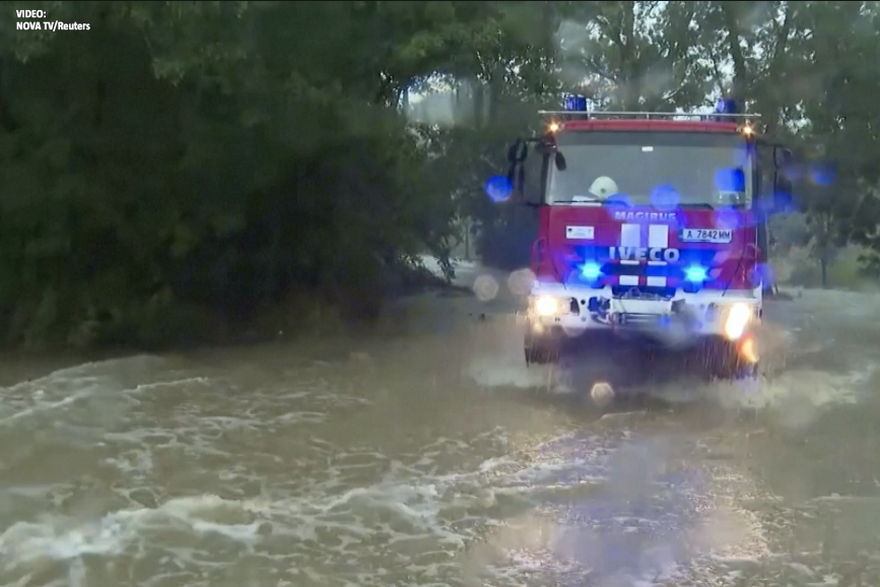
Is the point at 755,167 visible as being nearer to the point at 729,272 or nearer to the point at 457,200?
the point at 729,272

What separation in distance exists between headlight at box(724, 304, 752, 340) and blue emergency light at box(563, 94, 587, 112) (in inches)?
92.4

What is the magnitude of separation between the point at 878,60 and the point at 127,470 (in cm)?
578

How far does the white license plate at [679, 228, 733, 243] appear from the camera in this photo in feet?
27.6

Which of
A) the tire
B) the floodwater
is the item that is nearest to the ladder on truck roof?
the tire

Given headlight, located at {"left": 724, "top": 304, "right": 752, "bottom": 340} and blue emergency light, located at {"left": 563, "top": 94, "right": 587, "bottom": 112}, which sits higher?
blue emergency light, located at {"left": 563, "top": 94, "right": 587, "bottom": 112}


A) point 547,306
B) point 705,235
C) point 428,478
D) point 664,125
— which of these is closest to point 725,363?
point 705,235

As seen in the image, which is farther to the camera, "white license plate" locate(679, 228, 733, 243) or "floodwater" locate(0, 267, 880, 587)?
"white license plate" locate(679, 228, 733, 243)

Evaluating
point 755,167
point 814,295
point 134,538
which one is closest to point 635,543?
point 134,538

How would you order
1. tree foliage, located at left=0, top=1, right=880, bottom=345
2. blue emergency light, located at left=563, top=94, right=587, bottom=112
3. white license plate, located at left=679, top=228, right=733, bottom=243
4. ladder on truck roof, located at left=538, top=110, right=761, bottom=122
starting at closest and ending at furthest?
tree foliage, located at left=0, top=1, right=880, bottom=345
white license plate, located at left=679, top=228, right=733, bottom=243
ladder on truck roof, located at left=538, top=110, right=761, bottom=122
blue emergency light, located at left=563, top=94, right=587, bottom=112

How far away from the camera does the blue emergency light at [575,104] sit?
899 centimetres

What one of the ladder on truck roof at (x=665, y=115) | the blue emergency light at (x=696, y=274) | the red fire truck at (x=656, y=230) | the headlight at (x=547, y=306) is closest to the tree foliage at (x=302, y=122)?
the ladder on truck roof at (x=665, y=115)

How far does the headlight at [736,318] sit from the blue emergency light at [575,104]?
7.70 feet

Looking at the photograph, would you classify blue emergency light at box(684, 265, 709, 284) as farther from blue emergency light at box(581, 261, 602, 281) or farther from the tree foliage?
the tree foliage

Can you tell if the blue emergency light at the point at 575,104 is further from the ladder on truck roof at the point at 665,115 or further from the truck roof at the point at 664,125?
the truck roof at the point at 664,125
